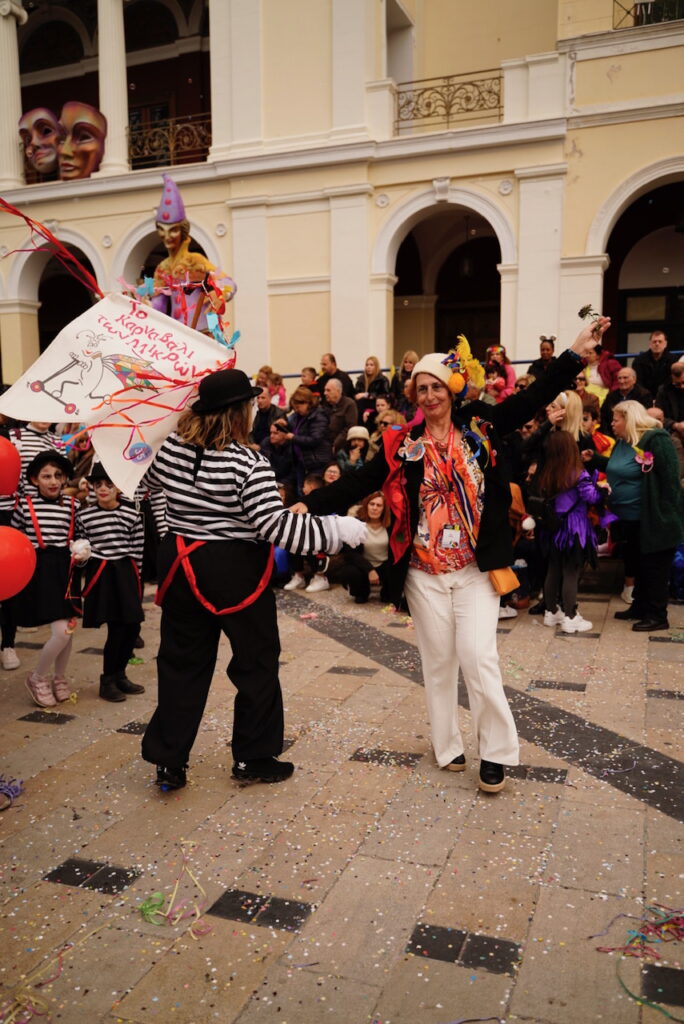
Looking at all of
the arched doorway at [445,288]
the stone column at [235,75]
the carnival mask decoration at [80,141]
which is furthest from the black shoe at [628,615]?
the carnival mask decoration at [80,141]

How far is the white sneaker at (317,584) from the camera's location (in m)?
8.79

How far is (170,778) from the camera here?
3.99m

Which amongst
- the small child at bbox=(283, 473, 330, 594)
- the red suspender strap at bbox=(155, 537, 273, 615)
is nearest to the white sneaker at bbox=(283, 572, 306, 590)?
the small child at bbox=(283, 473, 330, 594)

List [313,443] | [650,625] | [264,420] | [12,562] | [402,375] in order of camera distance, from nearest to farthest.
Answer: [12,562] < [650,625] < [313,443] < [402,375] < [264,420]

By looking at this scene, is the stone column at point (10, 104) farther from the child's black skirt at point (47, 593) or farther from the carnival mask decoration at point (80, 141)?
the child's black skirt at point (47, 593)

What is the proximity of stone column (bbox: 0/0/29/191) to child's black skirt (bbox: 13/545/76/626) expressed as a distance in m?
14.9

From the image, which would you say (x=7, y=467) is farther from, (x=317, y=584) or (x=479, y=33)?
(x=479, y=33)

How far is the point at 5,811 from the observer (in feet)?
12.8

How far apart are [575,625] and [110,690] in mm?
3729

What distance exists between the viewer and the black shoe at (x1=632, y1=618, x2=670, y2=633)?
6949 millimetres

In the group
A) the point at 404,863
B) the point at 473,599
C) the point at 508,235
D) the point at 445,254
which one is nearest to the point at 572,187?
the point at 508,235

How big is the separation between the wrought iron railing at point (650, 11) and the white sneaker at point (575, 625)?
33.9 ft

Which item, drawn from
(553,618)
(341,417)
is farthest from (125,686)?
(341,417)

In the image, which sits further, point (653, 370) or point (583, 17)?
point (583, 17)
